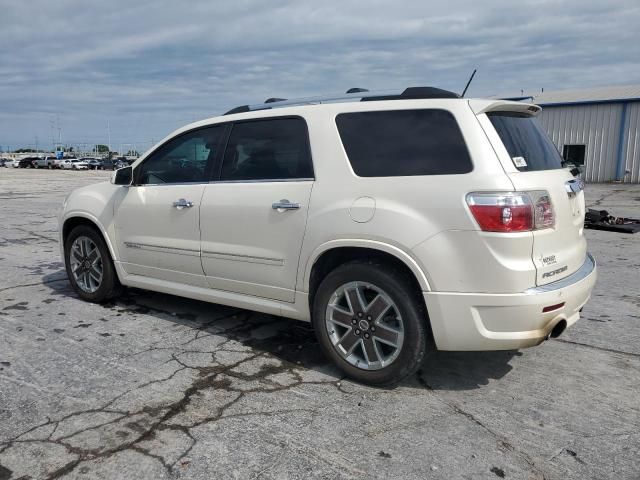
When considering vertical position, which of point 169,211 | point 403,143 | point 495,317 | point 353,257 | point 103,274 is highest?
point 403,143

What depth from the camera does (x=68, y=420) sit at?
311cm

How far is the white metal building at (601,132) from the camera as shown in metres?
26.0

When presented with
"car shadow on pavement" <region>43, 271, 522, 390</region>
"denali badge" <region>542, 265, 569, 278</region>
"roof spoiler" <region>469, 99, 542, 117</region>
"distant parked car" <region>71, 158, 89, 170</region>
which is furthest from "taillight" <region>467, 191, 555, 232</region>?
"distant parked car" <region>71, 158, 89, 170</region>

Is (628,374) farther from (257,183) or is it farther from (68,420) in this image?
(68,420)

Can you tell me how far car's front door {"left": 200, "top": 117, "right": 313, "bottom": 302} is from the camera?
12.6 ft

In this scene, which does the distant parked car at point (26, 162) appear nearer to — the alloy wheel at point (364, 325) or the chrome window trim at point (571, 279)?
the alloy wheel at point (364, 325)

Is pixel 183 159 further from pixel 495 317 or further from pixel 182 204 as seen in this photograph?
pixel 495 317

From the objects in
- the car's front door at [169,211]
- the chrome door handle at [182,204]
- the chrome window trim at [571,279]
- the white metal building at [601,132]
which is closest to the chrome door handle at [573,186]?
the chrome window trim at [571,279]

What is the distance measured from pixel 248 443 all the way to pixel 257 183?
6.27 feet

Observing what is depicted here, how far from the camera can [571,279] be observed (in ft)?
11.2

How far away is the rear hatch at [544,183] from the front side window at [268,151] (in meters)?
1.30

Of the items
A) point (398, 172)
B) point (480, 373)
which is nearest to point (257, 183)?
point (398, 172)

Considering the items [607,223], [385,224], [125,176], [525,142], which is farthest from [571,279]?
[607,223]

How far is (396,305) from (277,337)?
57.1 inches
